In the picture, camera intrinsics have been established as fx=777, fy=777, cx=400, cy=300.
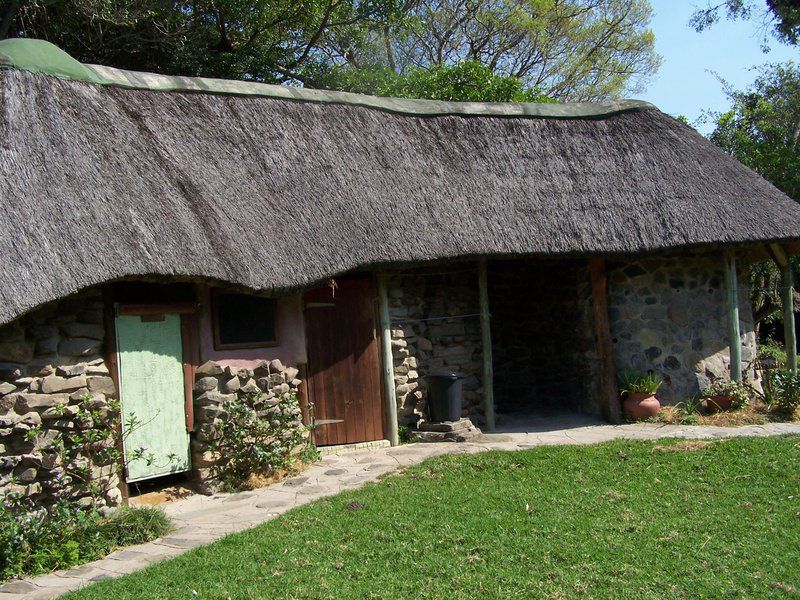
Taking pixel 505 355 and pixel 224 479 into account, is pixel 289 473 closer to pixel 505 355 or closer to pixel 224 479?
Result: pixel 224 479

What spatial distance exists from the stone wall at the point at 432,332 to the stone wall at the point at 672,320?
6.28 feet

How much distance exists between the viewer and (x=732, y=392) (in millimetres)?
9766

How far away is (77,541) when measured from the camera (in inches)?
226

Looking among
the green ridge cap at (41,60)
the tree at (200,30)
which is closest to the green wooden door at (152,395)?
the green ridge cap at (41,60)

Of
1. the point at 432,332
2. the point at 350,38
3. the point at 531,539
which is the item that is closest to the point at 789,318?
the point at 432,332

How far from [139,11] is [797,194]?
47.2 feet

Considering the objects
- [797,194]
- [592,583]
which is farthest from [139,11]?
[797,194]

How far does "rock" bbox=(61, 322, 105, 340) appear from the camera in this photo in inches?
261

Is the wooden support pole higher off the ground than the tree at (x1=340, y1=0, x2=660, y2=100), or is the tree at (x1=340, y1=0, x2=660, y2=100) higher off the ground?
the tree at (x1=340, y1=0, x2=660, y2=100)

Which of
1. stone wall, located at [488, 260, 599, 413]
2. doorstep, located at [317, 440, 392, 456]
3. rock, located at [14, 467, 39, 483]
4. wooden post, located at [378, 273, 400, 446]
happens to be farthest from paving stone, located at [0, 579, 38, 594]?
stone wall, located at [488, 260, 599, 413]

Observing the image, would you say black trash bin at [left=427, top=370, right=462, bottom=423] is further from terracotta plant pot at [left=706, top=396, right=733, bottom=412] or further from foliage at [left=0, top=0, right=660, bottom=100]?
foliage at [left=0, top=0, right=660, bottom=100]

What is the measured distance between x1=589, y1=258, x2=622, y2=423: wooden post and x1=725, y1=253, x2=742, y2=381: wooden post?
1548mm

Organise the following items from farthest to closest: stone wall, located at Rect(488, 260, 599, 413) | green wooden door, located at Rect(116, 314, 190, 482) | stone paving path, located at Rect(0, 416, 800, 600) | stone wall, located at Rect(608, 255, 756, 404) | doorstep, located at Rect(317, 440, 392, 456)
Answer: stone wall, located at Rect(488, 260, 599, 413) < stone wall, located at Rect(608, 255, 756, 404) < doorstep, located at Rect(317, 440, 392, 456) < green wooden door, located at Rect(116, 314, 190, 482) < stone paving path, located at Rect(0, 416, 800, 600)

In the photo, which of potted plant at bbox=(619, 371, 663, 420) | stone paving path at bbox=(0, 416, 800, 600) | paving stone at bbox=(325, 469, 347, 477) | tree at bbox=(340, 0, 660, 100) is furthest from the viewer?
tree at bbox=(340, 0, 660, 100)
